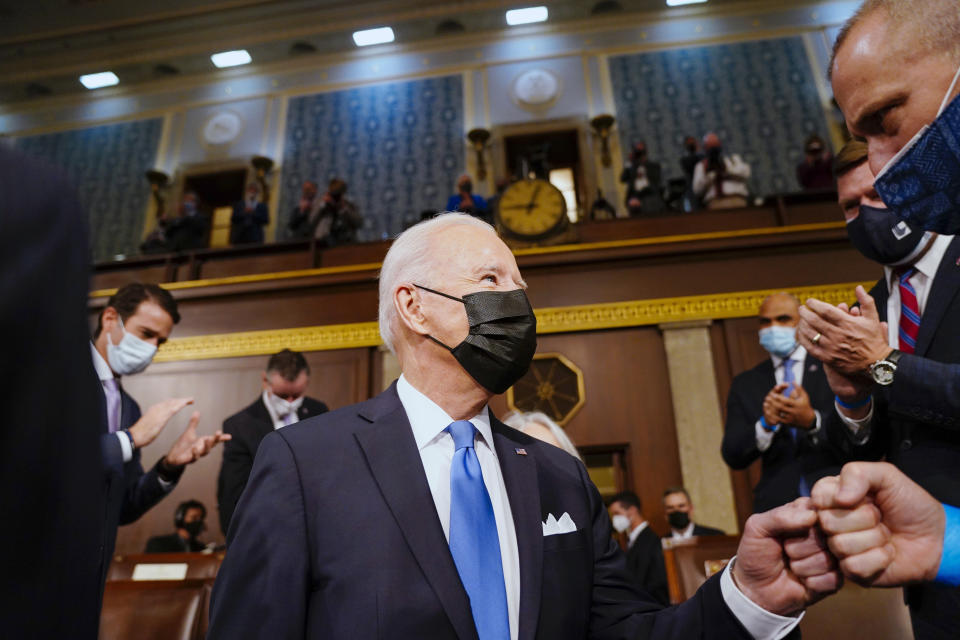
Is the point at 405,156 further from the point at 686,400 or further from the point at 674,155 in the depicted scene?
the point at 686,400

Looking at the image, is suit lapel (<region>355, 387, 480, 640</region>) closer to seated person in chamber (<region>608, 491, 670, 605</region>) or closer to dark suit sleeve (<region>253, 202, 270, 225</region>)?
seated person in chamber (<region>608, 491, 670, 605</region>)

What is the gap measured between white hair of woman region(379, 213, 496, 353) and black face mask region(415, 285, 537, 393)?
47 mm

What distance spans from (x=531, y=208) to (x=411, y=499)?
5.75m

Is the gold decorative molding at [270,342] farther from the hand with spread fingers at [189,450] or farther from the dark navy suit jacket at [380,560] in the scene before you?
the dark navy suit jacket at [380,560]

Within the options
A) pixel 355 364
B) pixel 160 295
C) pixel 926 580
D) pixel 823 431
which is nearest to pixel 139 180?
pixel 355 364

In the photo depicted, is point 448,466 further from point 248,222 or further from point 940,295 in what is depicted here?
point 248,222

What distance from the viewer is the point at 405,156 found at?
10.1 metres

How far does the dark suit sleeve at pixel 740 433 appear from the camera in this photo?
285 cm

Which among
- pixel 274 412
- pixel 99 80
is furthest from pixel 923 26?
pixel 99 80

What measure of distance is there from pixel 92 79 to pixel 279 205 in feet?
15.3

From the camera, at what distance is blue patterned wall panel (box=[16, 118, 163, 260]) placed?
1049 cm

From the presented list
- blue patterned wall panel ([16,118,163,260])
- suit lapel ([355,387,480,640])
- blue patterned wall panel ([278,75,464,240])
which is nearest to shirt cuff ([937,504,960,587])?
suit lapel ([355,387,480,640])

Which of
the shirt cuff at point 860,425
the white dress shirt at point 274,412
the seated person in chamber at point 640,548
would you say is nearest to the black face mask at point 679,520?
the seated person in chamber at point 640,548

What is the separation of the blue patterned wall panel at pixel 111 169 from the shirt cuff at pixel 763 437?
9997 millimetres
